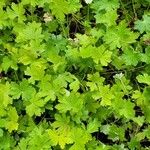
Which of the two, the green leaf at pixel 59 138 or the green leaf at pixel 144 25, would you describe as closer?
the green leaf at pixel 59 138

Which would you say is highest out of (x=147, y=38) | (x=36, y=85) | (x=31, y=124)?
(x=147, y=38)

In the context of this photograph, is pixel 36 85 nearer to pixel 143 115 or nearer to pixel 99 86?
pixel 99 86

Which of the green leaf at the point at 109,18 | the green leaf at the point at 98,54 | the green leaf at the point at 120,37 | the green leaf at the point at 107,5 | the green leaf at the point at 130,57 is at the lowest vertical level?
the green leaf at the point at 130,57

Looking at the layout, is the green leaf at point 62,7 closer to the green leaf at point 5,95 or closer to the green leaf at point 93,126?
the green leaf at point 5,95

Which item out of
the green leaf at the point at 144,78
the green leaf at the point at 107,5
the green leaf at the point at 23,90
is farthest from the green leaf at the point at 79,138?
the green leaf at the point at 107,5

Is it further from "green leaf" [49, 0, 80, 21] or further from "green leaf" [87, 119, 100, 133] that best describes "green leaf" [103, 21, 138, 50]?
"green leaf" [87, 119, 100, 133]

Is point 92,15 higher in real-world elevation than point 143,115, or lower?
higher

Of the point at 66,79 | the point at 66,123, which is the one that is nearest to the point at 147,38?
the point at 66,79

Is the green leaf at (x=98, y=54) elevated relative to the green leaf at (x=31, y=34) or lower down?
lower down

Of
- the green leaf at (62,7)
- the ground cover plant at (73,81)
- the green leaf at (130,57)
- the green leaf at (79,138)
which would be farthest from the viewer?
the green leaf at (62,7)

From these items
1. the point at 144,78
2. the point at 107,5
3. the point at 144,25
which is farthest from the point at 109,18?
the point at 144,78
